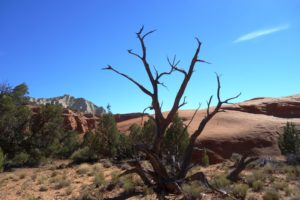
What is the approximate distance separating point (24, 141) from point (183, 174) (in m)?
19.5

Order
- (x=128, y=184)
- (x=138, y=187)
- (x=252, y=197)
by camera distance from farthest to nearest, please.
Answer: (x=138, y=187)
(x=128, y=184)
(x=252, y=197)

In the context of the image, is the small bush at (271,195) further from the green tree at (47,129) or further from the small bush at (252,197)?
the green tree at (47,129)

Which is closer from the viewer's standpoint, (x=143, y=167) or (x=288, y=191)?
(x=288, y=191)

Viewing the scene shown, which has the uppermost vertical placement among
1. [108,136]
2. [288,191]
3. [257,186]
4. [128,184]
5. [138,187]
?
[108,136]

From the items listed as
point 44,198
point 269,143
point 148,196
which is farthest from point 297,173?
point 269,143

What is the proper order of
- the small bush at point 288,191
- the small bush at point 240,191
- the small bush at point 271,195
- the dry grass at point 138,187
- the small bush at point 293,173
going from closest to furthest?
1. the small bush at point 271,195
2. the small bush at point 240,191
3. the dry grass at point 138,187
4. the small bush at point 288,191
5. the small bush at point 293,173

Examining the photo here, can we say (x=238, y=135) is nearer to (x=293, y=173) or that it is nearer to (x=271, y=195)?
(x=293, y=173)

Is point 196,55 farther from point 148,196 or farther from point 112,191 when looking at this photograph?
point 112,191

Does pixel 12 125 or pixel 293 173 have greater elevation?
pixel 12 125

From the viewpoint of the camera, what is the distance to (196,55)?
1184 centimetres

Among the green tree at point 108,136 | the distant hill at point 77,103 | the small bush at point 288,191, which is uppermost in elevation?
the distant hill at point 77,103

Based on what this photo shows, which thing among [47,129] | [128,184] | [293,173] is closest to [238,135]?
[47,129]

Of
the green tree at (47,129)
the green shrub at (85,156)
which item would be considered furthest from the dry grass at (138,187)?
the green tree at (47,129)

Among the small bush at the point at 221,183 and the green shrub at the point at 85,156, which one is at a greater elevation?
the green shrub at the point at 85,156
